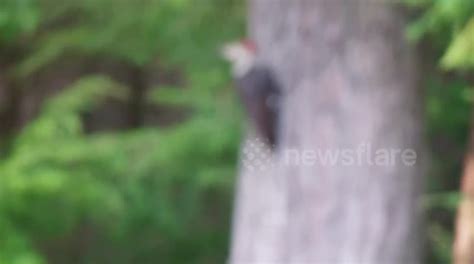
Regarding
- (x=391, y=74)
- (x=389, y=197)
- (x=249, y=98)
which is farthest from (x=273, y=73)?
(x=389, y=197)

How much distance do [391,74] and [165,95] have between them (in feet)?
2.74

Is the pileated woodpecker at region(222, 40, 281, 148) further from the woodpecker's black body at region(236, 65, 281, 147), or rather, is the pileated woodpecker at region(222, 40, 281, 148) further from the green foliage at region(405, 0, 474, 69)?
the green foliage at region(405, 0, 474, 69)

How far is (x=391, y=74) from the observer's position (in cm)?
161

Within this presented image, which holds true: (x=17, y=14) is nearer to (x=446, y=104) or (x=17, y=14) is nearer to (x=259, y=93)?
(x=259, y=93)

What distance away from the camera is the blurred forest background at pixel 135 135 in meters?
1.93

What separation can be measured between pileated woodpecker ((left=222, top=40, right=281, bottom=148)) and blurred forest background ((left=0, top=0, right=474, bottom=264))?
0.28 metres

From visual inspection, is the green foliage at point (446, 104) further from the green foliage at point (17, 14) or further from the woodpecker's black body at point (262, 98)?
the green foliage at point (17, 14)

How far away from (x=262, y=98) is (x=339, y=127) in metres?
0.15

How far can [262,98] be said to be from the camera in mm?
1604

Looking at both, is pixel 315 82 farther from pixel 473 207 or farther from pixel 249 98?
pixel 473 207

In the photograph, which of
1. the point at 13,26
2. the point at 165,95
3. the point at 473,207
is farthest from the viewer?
the point at 165,95

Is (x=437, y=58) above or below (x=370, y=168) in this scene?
above

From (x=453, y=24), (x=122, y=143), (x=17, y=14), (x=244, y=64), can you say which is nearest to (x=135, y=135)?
(x=122, y=143)

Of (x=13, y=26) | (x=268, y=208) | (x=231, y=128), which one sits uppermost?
(x=13, y=26)
